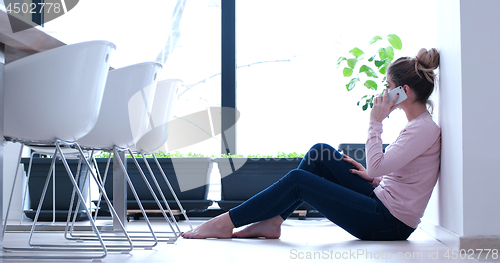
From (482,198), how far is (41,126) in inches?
57.9

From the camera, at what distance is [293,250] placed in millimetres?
1521

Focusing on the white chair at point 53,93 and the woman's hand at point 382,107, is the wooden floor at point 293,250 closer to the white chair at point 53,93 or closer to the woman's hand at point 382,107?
the white chair at point 53,93

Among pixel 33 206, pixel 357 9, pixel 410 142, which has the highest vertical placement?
pixel 357 9

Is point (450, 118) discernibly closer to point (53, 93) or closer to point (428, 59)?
point (428, 59)

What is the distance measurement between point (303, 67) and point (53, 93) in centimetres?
220

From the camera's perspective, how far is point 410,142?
5.17 ft

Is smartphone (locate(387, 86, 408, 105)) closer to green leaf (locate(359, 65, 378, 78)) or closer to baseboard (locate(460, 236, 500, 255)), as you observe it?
baseboard (locate(460, 236, 500, 255))

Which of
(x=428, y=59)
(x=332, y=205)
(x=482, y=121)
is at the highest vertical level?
(x=428, y=59)

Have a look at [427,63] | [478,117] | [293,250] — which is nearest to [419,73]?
[427,63]

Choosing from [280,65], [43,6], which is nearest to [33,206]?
[43,6]

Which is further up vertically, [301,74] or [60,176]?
[301,74]

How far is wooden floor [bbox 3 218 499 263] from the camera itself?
1368mm

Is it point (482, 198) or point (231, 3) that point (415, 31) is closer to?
point (231, 3)

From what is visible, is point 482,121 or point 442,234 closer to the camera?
point 482,121
